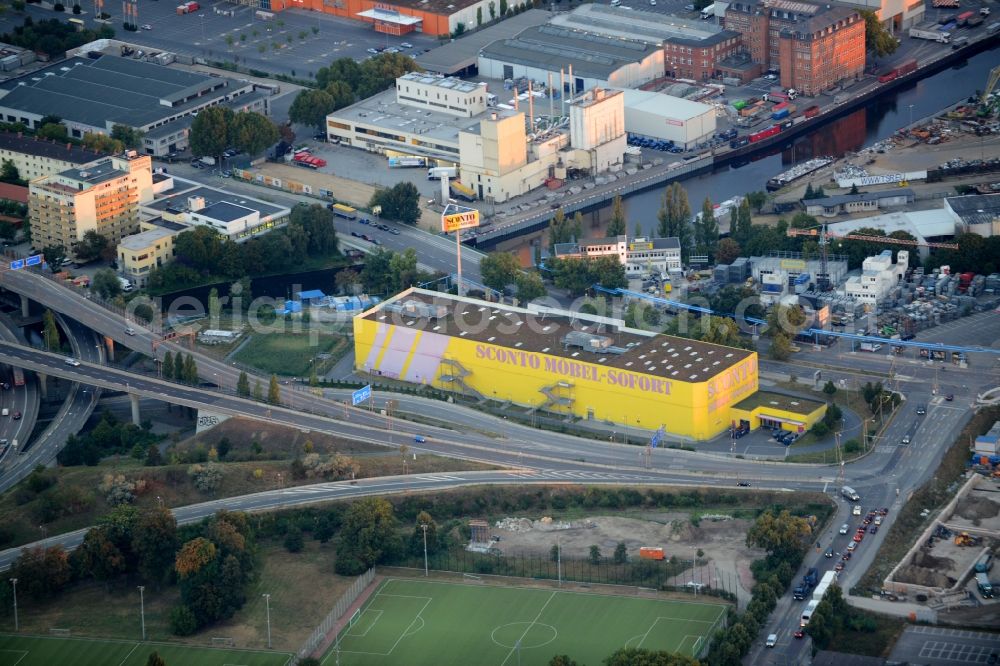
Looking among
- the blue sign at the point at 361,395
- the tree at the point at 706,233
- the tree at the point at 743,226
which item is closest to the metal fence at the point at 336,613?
the blue sign at the point at 361,395

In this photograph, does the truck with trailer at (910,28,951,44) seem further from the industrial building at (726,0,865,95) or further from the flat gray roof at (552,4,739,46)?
the flat gray roof at (552,4,739,46)

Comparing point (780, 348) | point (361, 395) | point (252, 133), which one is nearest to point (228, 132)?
point (252, 133)

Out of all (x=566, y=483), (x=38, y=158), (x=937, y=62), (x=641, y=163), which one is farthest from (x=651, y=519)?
(x=937, y=62)

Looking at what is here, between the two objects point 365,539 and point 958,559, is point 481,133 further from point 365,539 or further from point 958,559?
point 958,559

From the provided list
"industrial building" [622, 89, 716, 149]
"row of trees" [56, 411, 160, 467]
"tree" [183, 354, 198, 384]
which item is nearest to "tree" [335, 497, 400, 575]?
"row of trees" [56, 411, 160, 467]

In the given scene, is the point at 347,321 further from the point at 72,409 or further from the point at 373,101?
the point at 373,101
